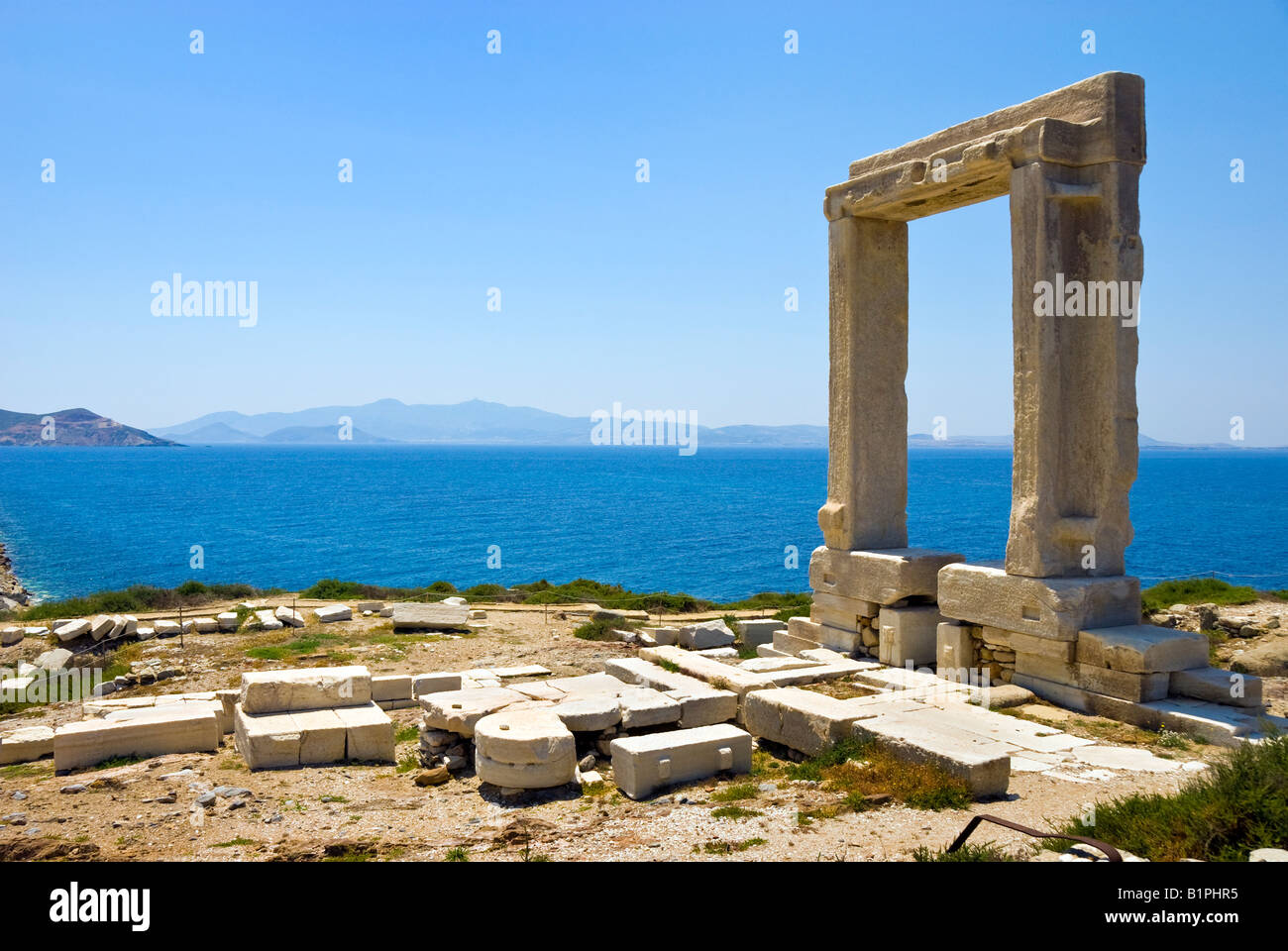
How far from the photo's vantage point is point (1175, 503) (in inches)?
3720

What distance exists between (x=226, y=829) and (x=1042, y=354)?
8.85m

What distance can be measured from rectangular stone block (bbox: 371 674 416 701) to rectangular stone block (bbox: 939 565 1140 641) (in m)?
6.99

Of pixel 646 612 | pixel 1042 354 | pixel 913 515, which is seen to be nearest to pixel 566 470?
pixel 913 515

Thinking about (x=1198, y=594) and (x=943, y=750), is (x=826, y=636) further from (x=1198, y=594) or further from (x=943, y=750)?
(x=1198, y=594)

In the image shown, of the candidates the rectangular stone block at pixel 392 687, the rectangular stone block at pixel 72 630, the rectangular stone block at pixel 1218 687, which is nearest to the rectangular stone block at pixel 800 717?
the rectangular stone block at pixel 1218 687

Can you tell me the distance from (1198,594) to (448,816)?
18701 mm

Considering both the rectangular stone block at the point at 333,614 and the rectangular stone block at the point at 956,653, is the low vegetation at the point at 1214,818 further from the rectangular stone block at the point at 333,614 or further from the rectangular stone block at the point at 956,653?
the rectangular stone block at the point at 333,614

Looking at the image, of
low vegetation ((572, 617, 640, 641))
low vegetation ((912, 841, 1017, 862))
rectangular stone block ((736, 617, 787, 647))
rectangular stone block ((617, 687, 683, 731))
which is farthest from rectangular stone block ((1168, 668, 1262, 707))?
low vegetation ((572, 617, 640, 641))

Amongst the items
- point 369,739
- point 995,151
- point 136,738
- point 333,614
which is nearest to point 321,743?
point 369,739

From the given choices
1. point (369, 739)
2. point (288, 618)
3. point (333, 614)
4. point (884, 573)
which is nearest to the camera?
point (369, 739)

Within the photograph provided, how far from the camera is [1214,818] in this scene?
5250mm

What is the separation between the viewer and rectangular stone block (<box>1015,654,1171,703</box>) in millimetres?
8969

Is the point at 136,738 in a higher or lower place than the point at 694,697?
lower

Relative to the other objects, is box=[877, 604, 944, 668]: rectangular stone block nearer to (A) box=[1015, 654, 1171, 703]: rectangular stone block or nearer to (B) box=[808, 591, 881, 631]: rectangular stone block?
(B) box=[808, 591, 881, 631]: rectangular stone block
